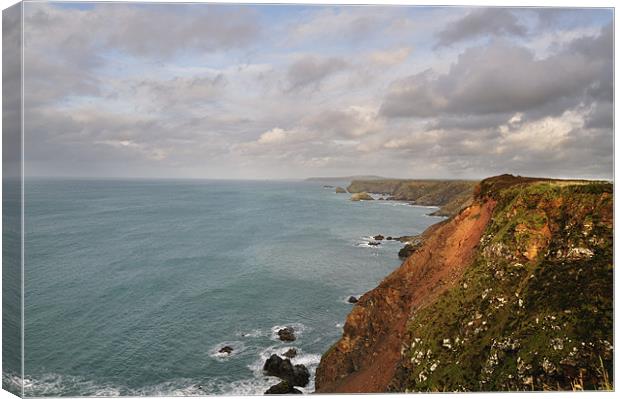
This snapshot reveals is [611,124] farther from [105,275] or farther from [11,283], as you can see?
[105,275]

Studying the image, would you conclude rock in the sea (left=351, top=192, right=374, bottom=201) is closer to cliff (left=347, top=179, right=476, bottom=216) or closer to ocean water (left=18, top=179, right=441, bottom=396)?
cliff (left=347, top=179, right=476, bottom=216)

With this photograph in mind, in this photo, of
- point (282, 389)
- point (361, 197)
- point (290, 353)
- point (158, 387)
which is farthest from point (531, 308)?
point (361, 197)

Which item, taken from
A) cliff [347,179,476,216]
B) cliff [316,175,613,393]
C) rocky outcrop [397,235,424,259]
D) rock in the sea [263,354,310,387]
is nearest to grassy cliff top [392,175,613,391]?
cliff [316,175,613,393]

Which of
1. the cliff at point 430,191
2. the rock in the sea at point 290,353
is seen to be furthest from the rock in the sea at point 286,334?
the cliff at point 430,191

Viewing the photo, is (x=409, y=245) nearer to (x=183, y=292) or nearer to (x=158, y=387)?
(x=183, y=292)

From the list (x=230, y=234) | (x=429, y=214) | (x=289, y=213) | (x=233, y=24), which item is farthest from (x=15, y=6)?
(x=429, y=214)

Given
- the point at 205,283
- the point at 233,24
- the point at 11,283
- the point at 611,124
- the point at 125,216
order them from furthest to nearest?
the point at 125,216 → the point at 205,283 → the point at 233,24 → the point at 611,124 → the point at 11,283
